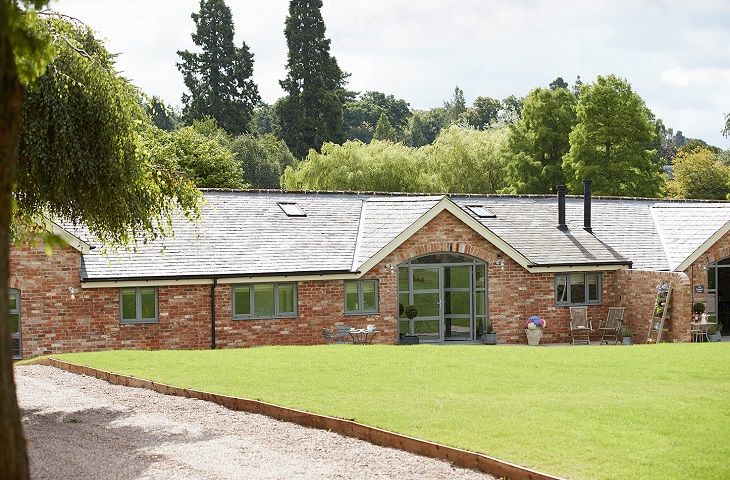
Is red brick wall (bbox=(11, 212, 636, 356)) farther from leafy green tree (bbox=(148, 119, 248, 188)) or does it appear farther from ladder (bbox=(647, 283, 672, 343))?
leafy green tree (bbox=(148, 119, 248, 188))

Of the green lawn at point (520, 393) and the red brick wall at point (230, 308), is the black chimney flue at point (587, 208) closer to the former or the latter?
the red brick wall at point (230, 308)

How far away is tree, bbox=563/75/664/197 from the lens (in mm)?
58281

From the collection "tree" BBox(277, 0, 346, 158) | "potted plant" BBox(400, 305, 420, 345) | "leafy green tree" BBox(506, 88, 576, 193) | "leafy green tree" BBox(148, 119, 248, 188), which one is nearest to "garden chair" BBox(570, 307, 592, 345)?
"potted plant" BBox(400, 305, 420, 345)

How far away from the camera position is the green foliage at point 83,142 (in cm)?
1478

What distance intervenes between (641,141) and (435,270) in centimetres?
3338

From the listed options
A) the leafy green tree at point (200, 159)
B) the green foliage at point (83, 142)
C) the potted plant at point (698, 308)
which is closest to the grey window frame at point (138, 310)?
the green foliage at point (83, 142)

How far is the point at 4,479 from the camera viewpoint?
6531 mm

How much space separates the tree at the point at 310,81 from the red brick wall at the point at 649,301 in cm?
4322

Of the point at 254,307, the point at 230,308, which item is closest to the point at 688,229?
the point at 254,307

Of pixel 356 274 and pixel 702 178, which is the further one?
pixel 702 178

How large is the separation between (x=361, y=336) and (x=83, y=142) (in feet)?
47.4

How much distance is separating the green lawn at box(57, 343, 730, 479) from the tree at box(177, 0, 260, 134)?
171 ft

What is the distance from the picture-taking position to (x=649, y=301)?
3039 centimetres

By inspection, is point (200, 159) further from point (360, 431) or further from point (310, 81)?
point (360, 431)
